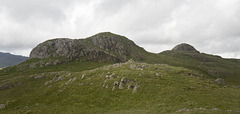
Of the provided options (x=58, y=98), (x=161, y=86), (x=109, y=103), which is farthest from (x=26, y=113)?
(x=161, y=86)

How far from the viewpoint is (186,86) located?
48281 mm

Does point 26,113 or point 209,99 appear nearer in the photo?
point 209,99

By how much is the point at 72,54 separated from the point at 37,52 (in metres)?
55.6

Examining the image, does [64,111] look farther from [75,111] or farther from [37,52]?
[37,52]

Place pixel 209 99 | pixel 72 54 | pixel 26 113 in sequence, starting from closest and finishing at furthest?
pixel 209 99
pixel 26 113
pixel 72 54

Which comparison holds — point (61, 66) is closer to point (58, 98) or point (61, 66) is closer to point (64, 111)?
point (58, 98)

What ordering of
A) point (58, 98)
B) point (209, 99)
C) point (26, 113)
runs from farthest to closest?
point (58, 98), point (26, 113), point (209, 99)

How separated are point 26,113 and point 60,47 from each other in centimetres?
16277

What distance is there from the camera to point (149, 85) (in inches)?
1986

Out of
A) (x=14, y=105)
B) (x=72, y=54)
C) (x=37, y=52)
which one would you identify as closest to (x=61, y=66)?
(x=72, y=54)

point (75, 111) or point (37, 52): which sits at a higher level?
point (37, 52)

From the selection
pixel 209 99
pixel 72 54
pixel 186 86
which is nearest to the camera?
pixel 209 99

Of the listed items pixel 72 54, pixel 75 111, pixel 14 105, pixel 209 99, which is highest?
pixel 72 54

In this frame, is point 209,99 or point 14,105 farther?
point 14,105
